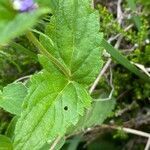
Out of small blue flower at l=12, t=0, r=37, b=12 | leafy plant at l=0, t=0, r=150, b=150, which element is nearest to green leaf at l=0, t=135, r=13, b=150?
leafy plant at l=0, t=0, r=150, b=150

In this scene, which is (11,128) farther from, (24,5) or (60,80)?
Result: (24,5)

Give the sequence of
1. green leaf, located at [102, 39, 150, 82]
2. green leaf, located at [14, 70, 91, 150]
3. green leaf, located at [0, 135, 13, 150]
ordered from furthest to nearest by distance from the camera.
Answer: green leaf, located at [102, 39, 150, 82], green leaf, located at [0, 135, 13, 150], green leaf, located at [14, 70, 91, 150]

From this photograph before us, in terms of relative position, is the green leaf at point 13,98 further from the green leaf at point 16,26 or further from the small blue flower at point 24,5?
the green leaf at point 16,26

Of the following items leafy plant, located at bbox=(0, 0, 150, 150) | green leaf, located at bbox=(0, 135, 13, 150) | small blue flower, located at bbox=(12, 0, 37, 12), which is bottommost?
green leaf, located at bbox=(0, 135, 13, 150)

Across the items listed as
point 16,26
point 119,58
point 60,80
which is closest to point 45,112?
point 60,80

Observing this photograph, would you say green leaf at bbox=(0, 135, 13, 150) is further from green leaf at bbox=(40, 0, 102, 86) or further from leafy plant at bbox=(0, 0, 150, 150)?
green leaf at bbox=(40, 0, 102, 86)

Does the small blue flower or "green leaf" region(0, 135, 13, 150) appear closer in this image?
the small blue flower
